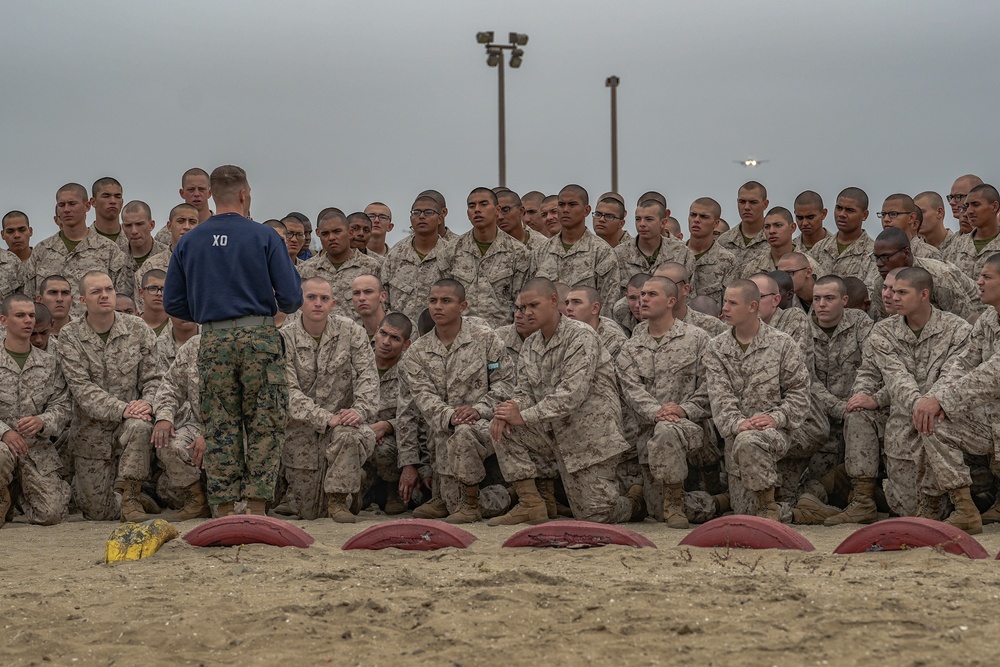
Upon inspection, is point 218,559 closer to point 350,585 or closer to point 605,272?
point 350,585

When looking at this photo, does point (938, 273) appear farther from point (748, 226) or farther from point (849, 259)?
point (748, 226)

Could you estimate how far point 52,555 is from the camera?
7059 mm

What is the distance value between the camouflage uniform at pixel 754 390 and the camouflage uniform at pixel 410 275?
3357 mm

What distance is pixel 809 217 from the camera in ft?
37.3

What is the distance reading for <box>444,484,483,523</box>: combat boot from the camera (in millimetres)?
8750

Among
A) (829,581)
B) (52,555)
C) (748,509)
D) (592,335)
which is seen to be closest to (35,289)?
(52,555)

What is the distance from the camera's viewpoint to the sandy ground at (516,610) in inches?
168

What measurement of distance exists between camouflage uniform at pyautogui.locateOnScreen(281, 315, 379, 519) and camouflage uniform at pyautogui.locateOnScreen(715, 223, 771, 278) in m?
4.00

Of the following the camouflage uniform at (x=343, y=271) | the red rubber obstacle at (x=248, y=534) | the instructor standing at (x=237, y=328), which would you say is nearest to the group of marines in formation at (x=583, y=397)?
the instructor standing at (x=237, y=328)

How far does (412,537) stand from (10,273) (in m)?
6.95

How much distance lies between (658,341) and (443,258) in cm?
280

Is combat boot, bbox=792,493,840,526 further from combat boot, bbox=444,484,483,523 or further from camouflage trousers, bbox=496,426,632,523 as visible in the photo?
combat boot, bbox=444,484,483,523

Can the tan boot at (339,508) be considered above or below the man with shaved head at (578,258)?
below

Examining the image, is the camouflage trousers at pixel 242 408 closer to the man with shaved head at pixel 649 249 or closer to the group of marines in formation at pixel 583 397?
the group of marines in formation at pixel 583 397
